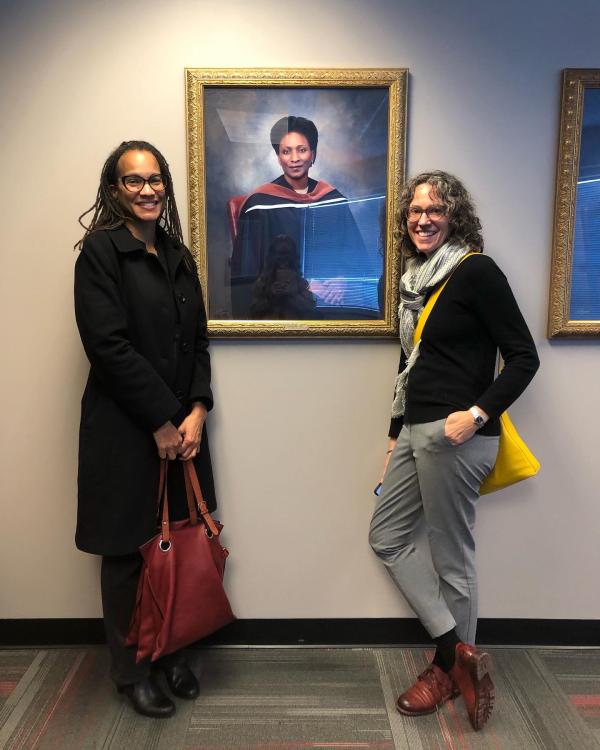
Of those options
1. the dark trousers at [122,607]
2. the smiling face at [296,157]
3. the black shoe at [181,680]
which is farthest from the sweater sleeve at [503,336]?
the black shoe at [181,680]

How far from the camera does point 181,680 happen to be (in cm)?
168

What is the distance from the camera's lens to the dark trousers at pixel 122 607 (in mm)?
1600

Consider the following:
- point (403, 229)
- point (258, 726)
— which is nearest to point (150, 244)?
point (403, 229)

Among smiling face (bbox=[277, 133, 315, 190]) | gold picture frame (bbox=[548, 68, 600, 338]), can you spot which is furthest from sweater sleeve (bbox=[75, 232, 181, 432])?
gold picture frame (bbox=[548, 68, 600, 338])

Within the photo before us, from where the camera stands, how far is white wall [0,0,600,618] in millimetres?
1644

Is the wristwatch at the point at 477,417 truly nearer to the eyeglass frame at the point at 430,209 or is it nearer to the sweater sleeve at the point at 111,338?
the eyeglass frame at the point at 430,209

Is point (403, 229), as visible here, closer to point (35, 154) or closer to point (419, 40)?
point (419, 40)

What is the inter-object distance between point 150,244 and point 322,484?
0.90 meters

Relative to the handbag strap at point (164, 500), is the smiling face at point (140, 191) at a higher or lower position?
higher

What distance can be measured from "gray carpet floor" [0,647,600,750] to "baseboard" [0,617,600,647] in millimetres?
33

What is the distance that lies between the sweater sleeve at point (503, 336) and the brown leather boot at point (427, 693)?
0.81m

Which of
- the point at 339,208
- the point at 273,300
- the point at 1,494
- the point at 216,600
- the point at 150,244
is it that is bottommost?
the point at 216,600

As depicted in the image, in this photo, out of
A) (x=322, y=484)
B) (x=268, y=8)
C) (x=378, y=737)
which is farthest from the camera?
(x=322, y=484)

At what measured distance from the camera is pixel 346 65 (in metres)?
1.66
